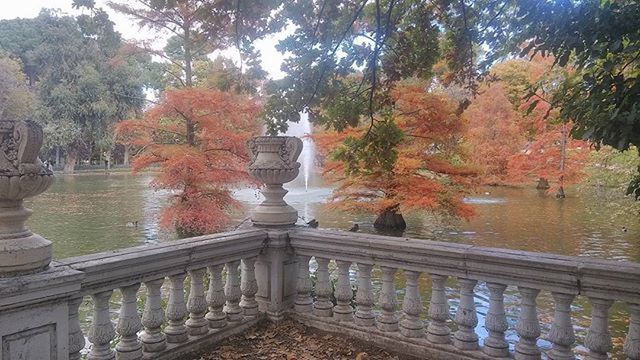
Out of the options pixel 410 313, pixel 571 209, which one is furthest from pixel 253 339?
pixel 571 209

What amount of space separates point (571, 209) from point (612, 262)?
20.7m

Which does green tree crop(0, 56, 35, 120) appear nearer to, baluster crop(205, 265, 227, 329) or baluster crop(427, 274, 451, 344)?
baluster crop(205, 265, 227, 329)

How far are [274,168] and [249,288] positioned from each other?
1099 mm

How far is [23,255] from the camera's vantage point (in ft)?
7.76

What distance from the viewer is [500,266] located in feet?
10.4

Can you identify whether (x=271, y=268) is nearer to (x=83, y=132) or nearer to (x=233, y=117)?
(x=233, y=117)

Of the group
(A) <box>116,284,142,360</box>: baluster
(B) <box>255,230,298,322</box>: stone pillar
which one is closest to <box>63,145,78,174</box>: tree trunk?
(B) <box>255,230,298,322</box>: stone pillar

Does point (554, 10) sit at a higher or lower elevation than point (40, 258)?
higher

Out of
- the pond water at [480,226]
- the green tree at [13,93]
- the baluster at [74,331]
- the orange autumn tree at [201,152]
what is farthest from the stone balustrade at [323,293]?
the green tree at [13,93]

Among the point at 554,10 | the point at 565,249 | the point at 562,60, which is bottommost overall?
the point at 565,249

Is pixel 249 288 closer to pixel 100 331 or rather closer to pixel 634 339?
pixel 100 331

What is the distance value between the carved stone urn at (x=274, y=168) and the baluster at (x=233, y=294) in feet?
1.80

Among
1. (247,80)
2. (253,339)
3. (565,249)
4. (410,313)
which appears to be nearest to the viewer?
(410,313)

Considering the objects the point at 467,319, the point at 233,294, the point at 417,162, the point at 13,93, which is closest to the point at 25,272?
the point at 233,294
